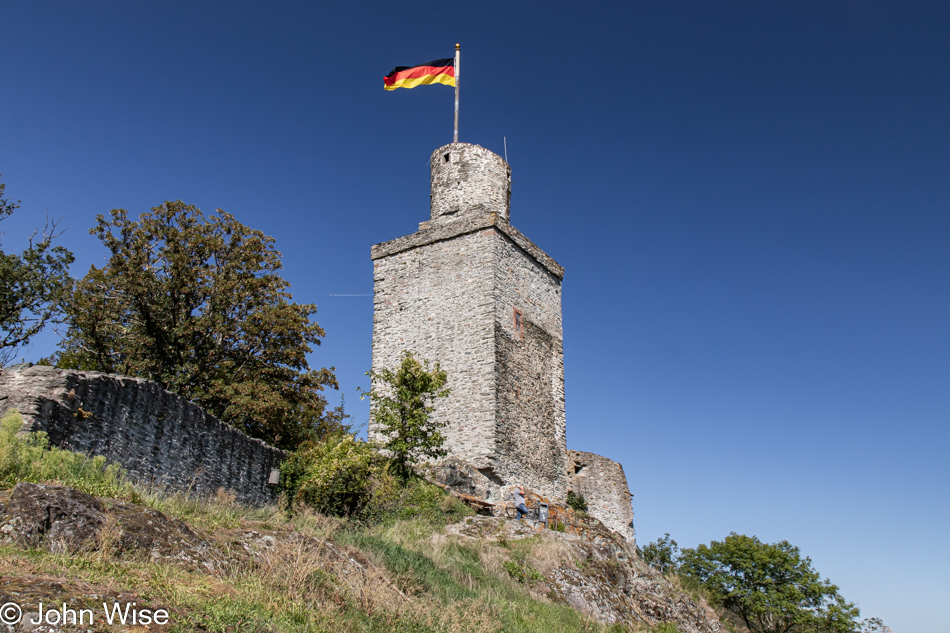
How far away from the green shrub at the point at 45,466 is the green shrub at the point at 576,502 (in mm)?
15108

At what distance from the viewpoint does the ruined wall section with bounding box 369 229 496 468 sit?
19594 millimetres

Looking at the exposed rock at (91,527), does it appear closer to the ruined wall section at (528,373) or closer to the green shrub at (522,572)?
the green shrub at (522,572)

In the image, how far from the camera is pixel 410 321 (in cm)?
2178

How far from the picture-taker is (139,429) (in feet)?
34.7

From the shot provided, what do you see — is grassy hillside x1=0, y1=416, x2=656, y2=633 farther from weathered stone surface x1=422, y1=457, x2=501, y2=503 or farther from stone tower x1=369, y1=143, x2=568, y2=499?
stone tower x1=369, y1=143, x2=568, y2=499

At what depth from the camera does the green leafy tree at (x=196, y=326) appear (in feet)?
67.7

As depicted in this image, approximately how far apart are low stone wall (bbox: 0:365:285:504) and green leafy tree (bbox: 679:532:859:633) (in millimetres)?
22317

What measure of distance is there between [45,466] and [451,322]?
45.7ft

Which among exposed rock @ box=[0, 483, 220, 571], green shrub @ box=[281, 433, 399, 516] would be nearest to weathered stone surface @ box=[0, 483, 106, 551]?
exposed rock @ box=[0, 483, 220, 571]

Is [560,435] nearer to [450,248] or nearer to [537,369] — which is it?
[537,369]

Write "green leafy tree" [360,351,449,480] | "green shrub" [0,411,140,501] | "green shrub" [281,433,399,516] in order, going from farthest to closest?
1. "green leafy tree" [360,351,449,480]
2. "green shrub" [281,433,399,516]
3. "green shrub" [0,411,140,501]

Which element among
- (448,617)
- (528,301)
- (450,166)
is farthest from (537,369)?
(448,617)

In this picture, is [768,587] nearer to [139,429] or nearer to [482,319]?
[482,319]

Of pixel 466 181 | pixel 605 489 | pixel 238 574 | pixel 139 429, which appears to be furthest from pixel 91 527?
pixel 605 489
